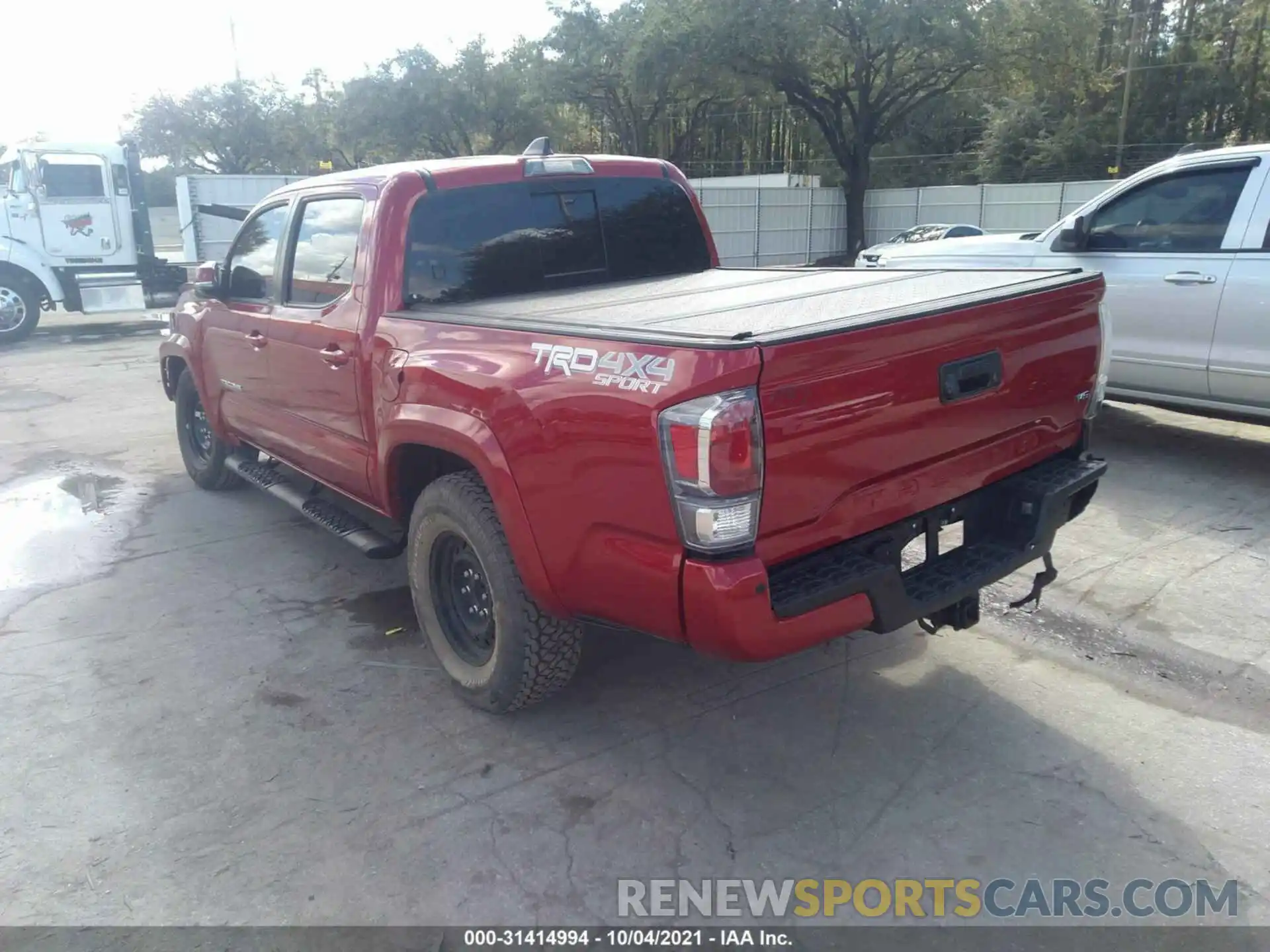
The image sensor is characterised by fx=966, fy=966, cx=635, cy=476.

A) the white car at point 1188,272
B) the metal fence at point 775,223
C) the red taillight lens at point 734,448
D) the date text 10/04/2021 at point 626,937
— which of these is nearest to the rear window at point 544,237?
the red taillight lens at point 734,448

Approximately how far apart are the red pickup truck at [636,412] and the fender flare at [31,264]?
13364 mm

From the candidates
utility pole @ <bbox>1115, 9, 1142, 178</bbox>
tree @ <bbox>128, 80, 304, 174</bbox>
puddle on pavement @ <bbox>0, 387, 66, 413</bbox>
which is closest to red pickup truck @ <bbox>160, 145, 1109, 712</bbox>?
puddle on pavement @ <bbox>0, 387, 66, 413</bbox>

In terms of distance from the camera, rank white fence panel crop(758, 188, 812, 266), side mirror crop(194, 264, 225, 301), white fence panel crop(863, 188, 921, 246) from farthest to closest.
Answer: white fence panel crop(863, 188, 921, 246)
white fence panel crop(758, 188, 812, 266)
side mirror crop(194, 264, 225, 301)

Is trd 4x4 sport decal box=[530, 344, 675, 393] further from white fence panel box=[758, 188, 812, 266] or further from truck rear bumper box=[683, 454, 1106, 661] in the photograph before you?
white fence panel box=[758, 188, 812, 266]

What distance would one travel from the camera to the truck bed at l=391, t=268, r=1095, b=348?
2.84m

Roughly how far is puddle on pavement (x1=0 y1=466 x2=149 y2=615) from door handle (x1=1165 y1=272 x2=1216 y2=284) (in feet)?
22.5

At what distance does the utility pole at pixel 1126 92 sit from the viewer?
3506 cm

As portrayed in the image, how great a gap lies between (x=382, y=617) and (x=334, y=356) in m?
1.32

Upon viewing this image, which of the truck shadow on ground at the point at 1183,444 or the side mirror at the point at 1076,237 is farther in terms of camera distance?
the side mirror at the point at 1076,237

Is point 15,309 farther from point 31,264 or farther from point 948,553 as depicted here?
point 948,553

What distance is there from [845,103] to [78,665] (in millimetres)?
28400

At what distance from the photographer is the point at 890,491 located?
3.06m

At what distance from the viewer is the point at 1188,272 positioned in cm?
630

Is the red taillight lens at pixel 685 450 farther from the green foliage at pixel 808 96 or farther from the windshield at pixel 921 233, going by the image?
the green foliage at pixel 808 96
